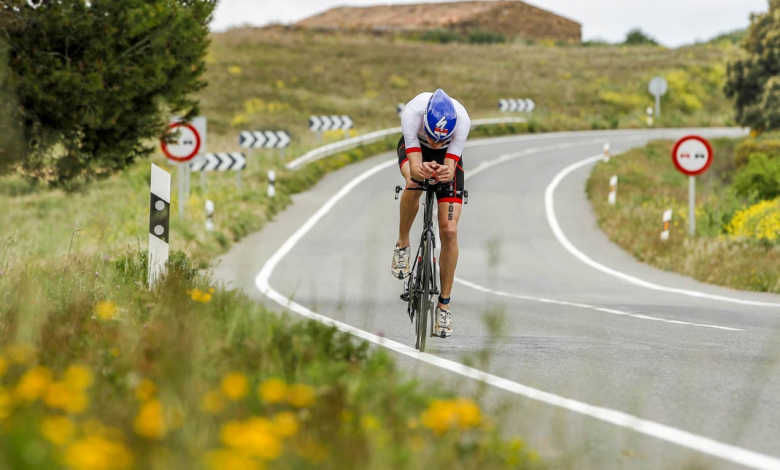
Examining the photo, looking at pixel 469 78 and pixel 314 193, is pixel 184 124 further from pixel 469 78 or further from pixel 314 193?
pixel 469 78

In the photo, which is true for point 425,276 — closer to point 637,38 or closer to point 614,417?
point 614,417

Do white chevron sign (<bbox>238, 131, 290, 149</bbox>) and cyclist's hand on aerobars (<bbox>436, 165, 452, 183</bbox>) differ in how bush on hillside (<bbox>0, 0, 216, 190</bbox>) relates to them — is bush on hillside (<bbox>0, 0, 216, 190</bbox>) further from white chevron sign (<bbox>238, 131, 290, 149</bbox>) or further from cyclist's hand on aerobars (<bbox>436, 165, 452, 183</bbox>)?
white chevron sign (<bbox>238, 131, 290, 149</bbox>)

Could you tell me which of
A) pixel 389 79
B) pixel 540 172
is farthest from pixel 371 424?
pixel 389 79

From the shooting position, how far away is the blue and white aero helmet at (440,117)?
7.75 m

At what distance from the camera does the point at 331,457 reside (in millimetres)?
3365

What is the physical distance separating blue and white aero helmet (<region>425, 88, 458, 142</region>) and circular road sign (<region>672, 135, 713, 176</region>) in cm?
1052

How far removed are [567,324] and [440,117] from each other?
347 cm

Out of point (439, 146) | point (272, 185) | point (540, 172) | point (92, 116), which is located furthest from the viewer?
point (540, 172)

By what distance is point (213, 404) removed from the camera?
3.50 meters

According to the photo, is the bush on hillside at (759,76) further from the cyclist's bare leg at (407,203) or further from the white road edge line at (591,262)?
the cyclist's bare leg at (407,203)

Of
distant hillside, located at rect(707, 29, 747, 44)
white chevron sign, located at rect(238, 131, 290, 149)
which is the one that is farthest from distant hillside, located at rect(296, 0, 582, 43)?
white chevron sign, located at rect(238, 131, 290, 149)

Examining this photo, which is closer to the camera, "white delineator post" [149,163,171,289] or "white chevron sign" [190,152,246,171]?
"white delineator post" [149,163,171,289]

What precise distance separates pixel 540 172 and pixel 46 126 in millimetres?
18593

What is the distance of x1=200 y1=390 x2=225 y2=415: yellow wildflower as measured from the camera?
351 centimetres
